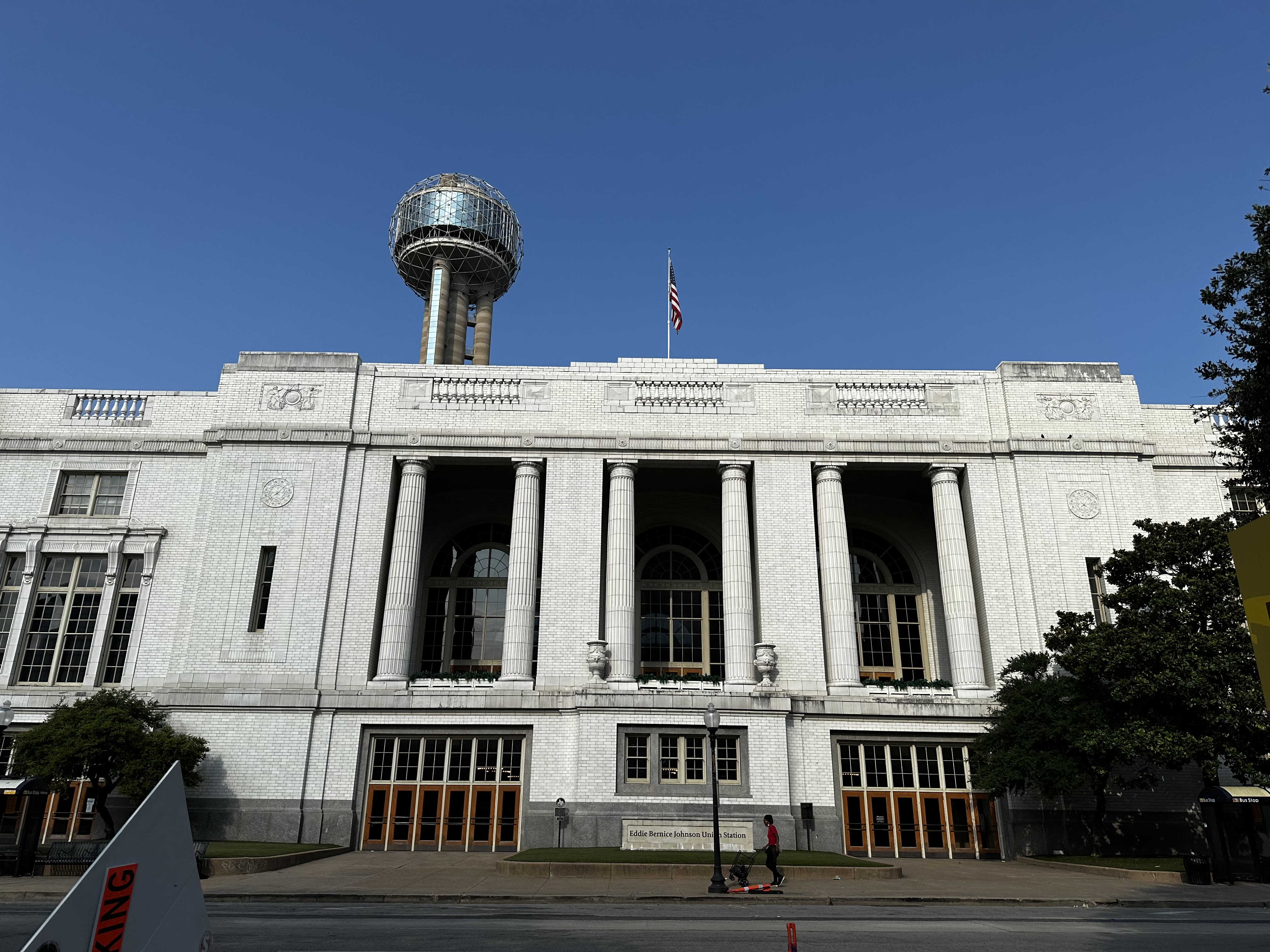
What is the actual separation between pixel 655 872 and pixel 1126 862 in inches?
574

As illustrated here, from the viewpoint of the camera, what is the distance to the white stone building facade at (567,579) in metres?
33.7

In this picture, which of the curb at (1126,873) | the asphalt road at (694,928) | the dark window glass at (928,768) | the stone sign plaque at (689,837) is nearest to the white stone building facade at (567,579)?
the dark window glass at (928,768)

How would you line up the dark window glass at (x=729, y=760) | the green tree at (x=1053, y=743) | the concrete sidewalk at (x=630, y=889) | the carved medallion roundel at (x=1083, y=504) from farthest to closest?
the carved medallion roundel at (x=1083, y=504) → the dark window glass at (x=729, y=760) → the green tree at (x=1053, y=743) → the concrete sidewalk at (x=630, y=889)

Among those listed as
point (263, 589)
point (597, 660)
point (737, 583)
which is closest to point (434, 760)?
point (597, 660)

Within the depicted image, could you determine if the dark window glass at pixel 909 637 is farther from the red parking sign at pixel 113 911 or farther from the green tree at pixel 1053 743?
the red parking sign at pixel 113 911

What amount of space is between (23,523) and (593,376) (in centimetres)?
2438

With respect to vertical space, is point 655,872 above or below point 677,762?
below

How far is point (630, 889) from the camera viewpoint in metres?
22.4

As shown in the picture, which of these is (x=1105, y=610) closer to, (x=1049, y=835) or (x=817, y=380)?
(x=1049, y=835)

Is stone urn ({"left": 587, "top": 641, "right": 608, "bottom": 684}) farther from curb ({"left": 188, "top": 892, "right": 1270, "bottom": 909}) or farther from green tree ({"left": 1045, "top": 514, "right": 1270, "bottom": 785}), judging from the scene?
green tree ({"left": 1045, "top": 514, "right": 1270, "bottom": 785})

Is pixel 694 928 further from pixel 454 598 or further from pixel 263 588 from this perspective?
pixel 454 598

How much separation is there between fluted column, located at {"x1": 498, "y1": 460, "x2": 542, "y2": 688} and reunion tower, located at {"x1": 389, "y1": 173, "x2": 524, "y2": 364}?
31972 mm

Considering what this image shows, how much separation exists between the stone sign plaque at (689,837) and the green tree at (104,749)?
14439 mm

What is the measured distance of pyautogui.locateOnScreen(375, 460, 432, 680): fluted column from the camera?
35438 millimetres
